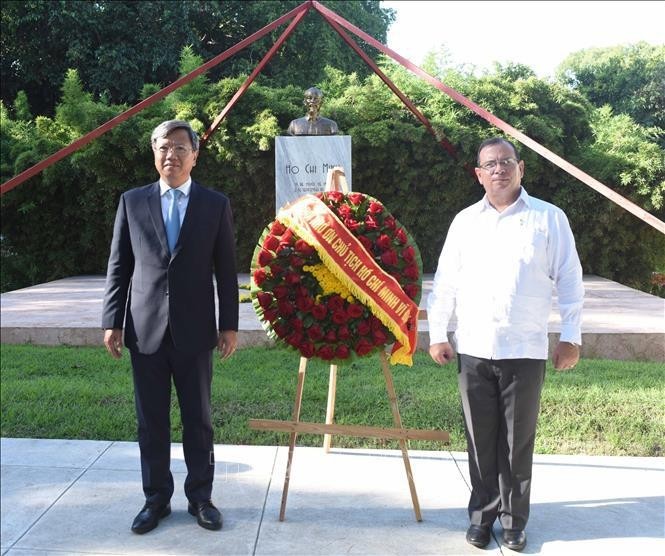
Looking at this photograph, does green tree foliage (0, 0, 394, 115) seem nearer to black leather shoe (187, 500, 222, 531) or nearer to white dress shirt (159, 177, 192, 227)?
white dress shirt (159, 177, 192, 227)

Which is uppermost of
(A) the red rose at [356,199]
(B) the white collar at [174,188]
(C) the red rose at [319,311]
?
(B) the white collar at [174,188]

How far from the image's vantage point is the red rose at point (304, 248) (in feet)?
8.80

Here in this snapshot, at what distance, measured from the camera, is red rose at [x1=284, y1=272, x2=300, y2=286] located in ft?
8.79

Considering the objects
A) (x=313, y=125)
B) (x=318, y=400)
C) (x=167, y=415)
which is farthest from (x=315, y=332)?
(x=313, y=125)

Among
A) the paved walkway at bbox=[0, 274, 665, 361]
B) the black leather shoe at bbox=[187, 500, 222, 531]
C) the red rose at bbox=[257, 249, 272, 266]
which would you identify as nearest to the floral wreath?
the red rose at bbox=[257, 249, 272, 266]

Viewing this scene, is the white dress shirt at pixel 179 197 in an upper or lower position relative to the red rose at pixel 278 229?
upper

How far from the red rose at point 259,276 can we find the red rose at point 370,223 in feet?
1.52

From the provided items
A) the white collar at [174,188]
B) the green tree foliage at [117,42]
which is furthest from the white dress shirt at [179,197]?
the green tree foliage at [117,42]

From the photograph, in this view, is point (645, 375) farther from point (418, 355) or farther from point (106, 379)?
point (106, 379)

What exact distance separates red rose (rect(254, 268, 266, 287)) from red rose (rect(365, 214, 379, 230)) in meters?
0.46

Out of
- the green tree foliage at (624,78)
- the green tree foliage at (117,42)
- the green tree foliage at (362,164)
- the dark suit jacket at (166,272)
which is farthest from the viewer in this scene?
the green tree foliage at (117,42)

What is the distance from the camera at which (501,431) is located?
2.53 metres

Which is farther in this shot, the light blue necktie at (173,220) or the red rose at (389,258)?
the red rose at (389,258)

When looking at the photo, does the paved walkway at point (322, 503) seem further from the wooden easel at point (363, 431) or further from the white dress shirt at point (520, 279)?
the white dress shirt at point (520, 279)
